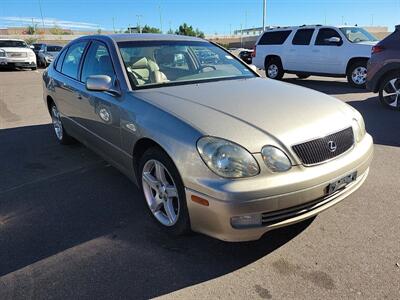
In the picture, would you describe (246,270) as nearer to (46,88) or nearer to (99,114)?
(99,114)

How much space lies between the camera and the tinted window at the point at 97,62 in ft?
13.4

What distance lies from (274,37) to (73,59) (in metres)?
10.3

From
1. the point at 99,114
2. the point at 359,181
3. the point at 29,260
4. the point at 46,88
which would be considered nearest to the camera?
the point at 29,260

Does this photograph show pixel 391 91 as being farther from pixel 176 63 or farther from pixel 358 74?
pixel 176 63

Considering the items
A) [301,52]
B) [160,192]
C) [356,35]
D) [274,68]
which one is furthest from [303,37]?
[160,192]

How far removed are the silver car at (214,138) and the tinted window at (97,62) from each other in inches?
0.6

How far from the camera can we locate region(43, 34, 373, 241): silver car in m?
2.69

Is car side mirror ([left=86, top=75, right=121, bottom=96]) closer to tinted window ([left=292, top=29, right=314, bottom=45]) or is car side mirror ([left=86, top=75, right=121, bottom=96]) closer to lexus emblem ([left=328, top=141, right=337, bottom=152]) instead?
lexus emblem ([left=328, top=141, right=337, bottom=152])

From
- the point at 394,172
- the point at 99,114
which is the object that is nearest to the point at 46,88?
the point at 99,114

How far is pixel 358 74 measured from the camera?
Result: 11.7 m

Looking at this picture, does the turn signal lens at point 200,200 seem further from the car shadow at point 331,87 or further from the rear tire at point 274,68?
the rear tire at point 274,68

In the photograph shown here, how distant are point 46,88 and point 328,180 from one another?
4.83 m

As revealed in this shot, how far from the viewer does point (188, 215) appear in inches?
116

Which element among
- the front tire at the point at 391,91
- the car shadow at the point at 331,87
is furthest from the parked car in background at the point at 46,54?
the front tire at the point at 391,91
